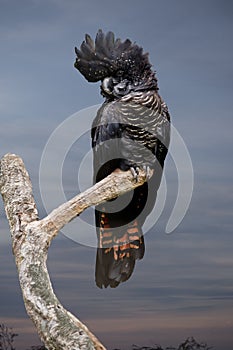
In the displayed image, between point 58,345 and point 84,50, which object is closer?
point 58,345

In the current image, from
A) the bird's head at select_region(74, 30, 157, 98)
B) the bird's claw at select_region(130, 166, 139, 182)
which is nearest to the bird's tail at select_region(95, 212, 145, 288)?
the bird's claw at select_region(130, 166, 139, 182)

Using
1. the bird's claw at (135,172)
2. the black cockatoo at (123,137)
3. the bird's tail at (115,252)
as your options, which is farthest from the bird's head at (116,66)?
the bird's tail at (115,252)

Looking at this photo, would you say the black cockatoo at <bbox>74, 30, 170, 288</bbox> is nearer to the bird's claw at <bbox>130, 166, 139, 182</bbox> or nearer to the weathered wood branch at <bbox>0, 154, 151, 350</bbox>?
the bird's claw at <bbox>130, 166, 139, 182</bbox>

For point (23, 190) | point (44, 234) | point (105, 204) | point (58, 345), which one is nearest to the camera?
point (58, 345)

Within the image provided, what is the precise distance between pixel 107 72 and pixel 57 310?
5.52 ft

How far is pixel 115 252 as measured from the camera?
528cm

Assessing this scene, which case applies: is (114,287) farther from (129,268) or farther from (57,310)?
(57,310)

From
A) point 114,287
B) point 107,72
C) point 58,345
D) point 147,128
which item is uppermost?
point 107,72

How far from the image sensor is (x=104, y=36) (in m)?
5.20

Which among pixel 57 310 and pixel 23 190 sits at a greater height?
pixel 23 190

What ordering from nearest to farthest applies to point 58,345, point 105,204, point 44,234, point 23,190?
point 58,345 < point 44,234 < point 23,190 < point 105,204

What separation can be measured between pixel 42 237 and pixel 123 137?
3.05 ft

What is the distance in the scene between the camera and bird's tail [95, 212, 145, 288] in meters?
5.25

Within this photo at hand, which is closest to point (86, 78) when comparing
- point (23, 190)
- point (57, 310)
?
point (23, 190)
